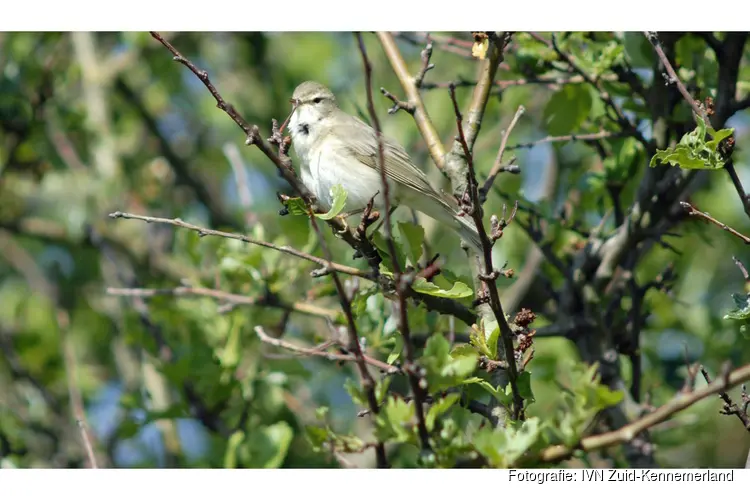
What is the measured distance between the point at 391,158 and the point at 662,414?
2.50 m

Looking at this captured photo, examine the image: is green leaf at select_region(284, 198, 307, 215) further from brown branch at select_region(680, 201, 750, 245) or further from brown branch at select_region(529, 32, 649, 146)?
brown branch at select_region(529, 32, 649, 146)

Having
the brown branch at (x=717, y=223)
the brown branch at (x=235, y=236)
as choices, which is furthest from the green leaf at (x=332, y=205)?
the brown branch at (x=717, y=223)

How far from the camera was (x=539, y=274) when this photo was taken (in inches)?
166

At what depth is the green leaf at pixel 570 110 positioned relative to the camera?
3.66 m

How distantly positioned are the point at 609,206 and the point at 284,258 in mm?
1623

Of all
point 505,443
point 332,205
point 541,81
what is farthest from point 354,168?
point 505,443

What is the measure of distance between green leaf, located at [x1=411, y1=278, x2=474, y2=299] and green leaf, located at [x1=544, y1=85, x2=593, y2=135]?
1.34m

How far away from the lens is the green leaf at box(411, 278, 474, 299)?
256 centimetres

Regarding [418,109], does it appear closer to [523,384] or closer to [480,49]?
[480,49]

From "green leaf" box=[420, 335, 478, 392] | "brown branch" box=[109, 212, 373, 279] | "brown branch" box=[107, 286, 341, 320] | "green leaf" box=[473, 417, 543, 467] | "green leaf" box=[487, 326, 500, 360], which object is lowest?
"green leaf" box=[473, 417, 543, 467]

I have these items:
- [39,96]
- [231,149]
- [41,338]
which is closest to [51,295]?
[41,338]

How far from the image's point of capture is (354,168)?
413 cm

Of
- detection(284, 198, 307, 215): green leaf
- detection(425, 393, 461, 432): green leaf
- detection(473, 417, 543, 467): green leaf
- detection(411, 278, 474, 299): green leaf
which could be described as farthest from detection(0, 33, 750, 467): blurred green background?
detection(473, 417, 543, 467): green leaf
